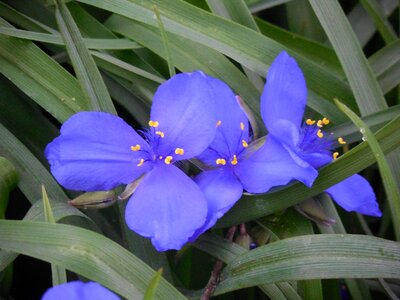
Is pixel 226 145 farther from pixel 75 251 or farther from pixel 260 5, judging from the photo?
pixel 260 5

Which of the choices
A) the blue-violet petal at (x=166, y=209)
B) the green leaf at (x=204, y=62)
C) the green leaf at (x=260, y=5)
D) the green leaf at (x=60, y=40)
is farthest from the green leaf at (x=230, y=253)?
the green leaf at (x=260, y=5)

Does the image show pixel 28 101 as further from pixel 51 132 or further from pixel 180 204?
pixel 180 204

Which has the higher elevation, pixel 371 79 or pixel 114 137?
pixel 371 79

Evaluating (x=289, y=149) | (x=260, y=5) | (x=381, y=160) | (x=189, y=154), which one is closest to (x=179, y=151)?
(x=189, y=154)

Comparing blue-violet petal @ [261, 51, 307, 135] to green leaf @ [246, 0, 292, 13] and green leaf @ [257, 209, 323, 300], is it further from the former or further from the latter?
green leaf @ [246, 0, 292, 13]

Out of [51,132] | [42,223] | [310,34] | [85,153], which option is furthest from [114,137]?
[310,34]

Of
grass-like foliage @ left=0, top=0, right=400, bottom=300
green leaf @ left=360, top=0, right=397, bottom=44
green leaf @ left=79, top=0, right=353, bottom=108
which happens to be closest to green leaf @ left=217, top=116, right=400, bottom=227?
grass-like foliage @ left=0, top=0, right=400, bottom=300

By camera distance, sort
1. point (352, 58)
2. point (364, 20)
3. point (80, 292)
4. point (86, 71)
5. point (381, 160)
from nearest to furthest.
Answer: point (80, 292)
point (381, 160)
point (86, 71)
point (352, 58)
point (364, 20)
